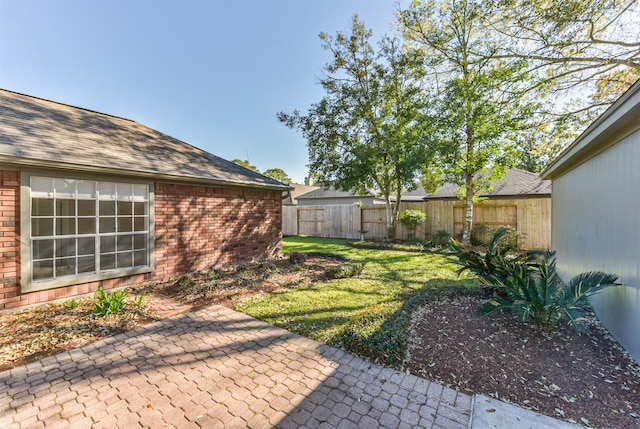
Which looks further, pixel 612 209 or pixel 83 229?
pixel 83 229

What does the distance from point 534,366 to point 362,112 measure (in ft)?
37.1

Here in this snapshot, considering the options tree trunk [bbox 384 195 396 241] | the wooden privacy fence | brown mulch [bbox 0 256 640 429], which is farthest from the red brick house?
the wooden privacy fence

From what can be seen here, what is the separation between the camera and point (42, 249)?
4.91 meters

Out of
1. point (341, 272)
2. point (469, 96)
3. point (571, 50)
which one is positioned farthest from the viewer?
point (469, 96)

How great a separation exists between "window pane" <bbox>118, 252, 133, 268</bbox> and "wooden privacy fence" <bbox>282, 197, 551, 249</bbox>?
11.7 m

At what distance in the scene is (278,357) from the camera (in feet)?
10.8

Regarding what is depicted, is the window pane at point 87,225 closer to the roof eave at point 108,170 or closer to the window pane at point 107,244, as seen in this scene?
the window pane at point 107,244

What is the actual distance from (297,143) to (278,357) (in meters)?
11.9

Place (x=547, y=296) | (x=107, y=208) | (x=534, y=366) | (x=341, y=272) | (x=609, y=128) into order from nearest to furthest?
(x=534, y=366) < (x=609, y=128) < (x=547, y=296) < (x=107, y=208) < (x=341, y=272)

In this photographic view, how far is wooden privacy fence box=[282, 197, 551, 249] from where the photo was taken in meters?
Answer: 11.3

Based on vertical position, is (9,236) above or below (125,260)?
above

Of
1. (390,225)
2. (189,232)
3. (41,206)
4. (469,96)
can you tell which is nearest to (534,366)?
(189,232)

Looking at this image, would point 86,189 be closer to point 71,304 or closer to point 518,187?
point 71,304

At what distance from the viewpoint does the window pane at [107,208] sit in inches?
223
